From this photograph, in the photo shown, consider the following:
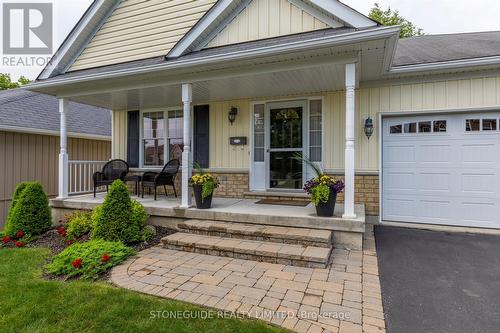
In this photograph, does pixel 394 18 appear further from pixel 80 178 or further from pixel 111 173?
pixel 80 178

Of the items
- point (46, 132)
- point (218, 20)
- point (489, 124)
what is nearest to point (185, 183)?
point (218, 20)

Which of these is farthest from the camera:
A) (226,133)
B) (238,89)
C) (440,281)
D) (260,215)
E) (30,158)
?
(30,158)

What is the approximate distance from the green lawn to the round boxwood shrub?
111 cm

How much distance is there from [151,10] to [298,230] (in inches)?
231

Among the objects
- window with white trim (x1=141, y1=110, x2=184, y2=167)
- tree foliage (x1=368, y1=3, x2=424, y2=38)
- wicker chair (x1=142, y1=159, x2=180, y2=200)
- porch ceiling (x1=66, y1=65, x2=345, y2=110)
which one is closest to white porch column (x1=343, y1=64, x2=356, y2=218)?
porch ceiling (x1=66, y1=65, x2=345, y2=110)

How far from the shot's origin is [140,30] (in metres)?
6.61

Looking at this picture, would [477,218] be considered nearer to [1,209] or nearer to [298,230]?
[298,230]

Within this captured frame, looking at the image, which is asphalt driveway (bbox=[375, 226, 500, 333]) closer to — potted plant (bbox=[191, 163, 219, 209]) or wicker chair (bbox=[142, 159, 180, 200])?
potted plant (bbox=[191, 163, 219, 209])

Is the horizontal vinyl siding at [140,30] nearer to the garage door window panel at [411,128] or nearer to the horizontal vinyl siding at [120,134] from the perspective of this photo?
the horizontal vinyl siding at [120,134]

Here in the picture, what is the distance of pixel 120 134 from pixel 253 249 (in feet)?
19.1

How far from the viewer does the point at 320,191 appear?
4.17 meters

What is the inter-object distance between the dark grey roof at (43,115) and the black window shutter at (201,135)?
4450 millimetres

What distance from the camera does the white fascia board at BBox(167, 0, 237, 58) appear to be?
537cm

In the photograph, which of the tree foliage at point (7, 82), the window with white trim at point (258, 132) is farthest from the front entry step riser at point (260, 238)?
the tree foliage at point (7, 82)
